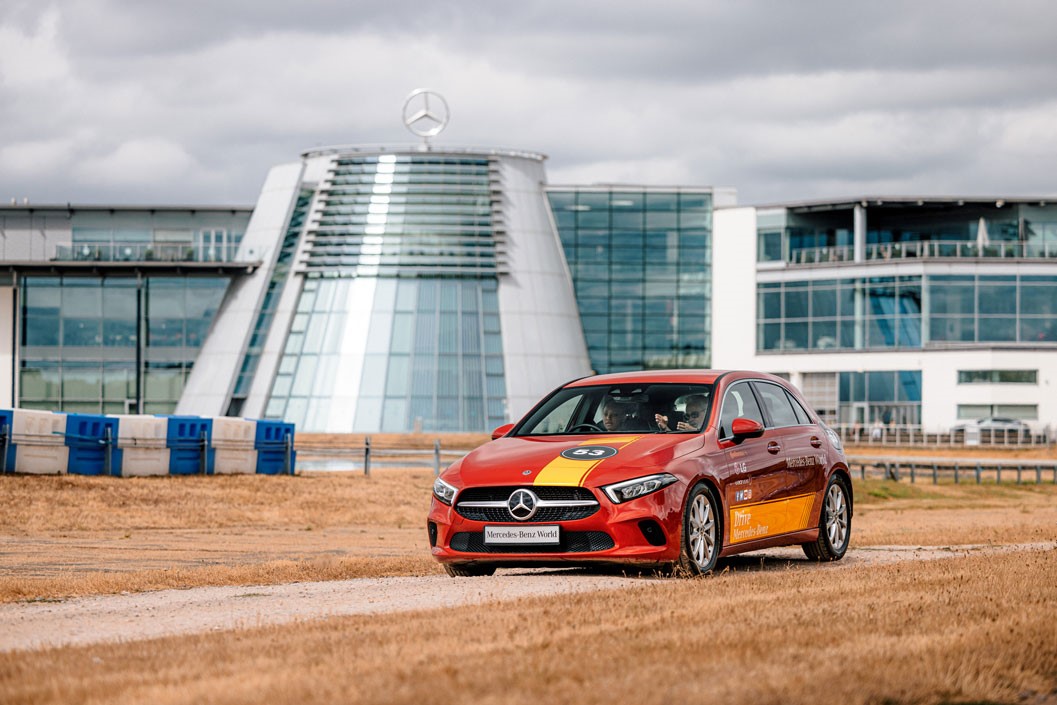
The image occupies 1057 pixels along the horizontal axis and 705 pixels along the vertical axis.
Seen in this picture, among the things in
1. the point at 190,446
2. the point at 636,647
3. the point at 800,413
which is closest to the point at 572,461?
the point at 800,413

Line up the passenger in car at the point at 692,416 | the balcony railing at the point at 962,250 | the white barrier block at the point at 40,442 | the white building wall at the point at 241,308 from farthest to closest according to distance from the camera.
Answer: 1. the balcony railing at the point at 962,250
2. the white building wall at the point at 241,308
3. the white barrier block at the point at 40,442
4. the passenger in car at the point at 692,416

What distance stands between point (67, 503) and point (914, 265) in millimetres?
46643

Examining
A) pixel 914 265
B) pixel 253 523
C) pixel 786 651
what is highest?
pixel 914 265

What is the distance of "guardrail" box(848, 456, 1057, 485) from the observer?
47162mm

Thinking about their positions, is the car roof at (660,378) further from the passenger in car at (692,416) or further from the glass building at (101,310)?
the glass building at (101,310)

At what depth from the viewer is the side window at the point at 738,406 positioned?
1330cm

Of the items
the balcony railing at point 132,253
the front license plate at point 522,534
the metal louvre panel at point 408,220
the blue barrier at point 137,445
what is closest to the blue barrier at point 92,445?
the blue barrier at point 137,445

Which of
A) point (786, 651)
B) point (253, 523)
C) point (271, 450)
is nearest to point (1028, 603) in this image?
point (786, 651)

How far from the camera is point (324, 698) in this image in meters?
6.53

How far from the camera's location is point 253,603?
35.0ft

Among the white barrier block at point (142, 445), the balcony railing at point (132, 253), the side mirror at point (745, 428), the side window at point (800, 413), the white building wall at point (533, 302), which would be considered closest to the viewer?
the side mirror at point (745, 428)

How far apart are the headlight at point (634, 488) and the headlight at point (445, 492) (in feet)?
4.22

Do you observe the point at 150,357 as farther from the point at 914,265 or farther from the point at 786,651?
the point at 786,651

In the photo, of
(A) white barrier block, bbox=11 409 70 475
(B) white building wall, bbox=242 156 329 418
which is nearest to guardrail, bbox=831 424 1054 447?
(B) white building wall, bbox=242 156 329 418
